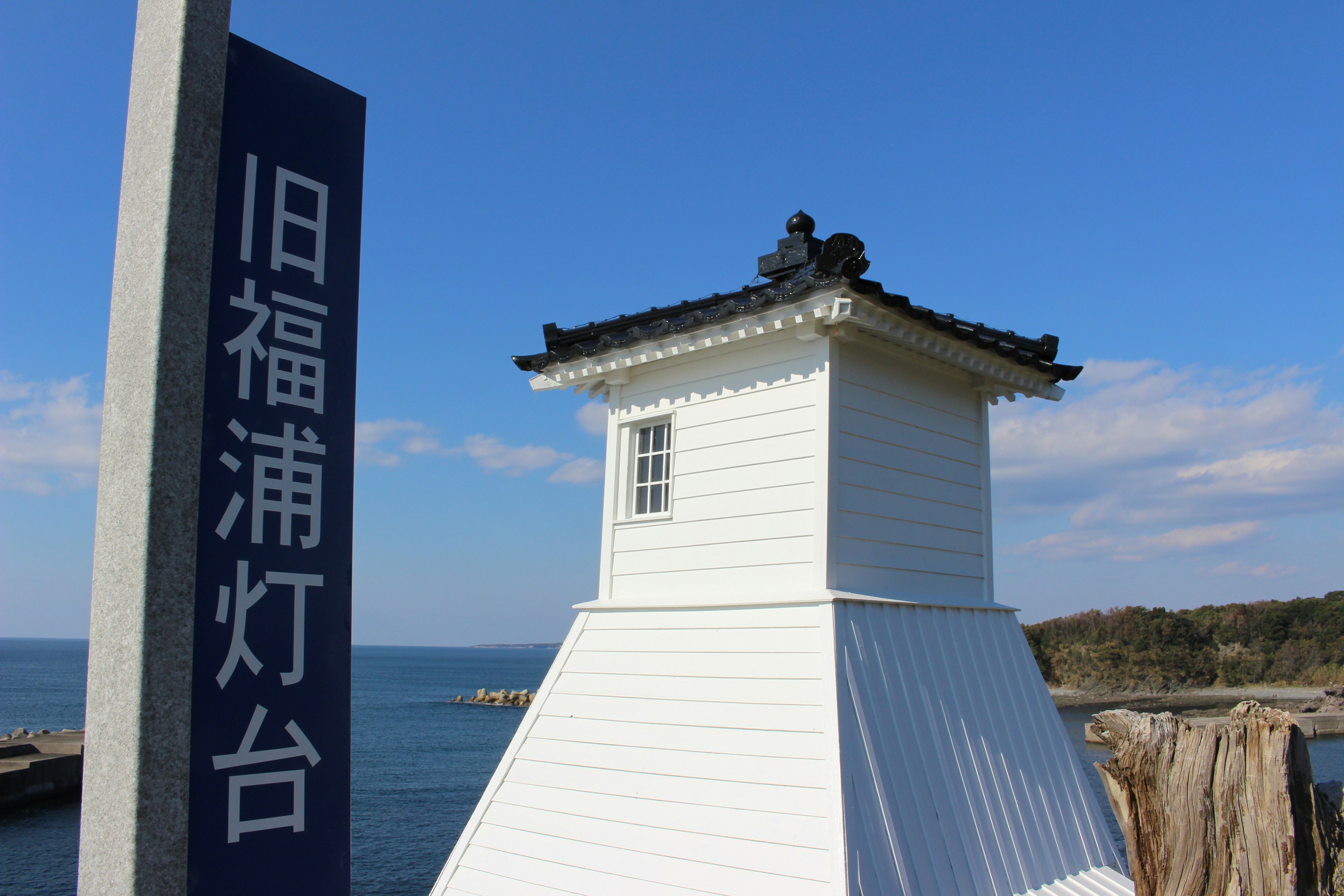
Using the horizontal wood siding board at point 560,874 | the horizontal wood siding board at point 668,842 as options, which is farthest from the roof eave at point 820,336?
the horizontal wood siding board at point 560,874

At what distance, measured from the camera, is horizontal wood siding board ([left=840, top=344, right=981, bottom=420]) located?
7.29 meters

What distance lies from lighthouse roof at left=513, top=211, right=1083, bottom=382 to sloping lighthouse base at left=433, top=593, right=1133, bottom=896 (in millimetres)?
2574

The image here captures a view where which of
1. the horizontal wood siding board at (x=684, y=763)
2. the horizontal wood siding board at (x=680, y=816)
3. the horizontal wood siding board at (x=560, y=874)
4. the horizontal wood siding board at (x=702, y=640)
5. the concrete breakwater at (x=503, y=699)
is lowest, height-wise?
the concrete breakwater at (x=503, y=699)

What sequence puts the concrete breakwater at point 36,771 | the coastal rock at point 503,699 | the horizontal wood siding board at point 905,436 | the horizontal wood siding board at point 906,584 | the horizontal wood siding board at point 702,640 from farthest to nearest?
the coastal rock at point 503,699
the concrete breakwater at point 36,771
the horizontal wood siding board at point 905,436
the horizontal wood siding board at point 906,584
the horizontal wood siding board at point 702,640

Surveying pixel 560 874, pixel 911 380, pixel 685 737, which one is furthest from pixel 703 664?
pixel 911 380

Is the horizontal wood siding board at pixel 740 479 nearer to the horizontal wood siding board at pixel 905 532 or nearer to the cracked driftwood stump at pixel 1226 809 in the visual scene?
the horizontal wood siding board at pixel 905 532

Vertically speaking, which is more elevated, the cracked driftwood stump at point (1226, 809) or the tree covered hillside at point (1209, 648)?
the cracked driftwood stump at point (1226, 809)

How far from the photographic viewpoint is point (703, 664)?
7047 mm

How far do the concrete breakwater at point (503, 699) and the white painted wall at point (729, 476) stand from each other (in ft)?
248

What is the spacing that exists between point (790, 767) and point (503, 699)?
266 ft

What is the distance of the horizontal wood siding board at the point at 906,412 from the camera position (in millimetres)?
7219

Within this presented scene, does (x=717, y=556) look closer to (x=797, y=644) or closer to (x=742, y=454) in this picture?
(x=742, y=454)

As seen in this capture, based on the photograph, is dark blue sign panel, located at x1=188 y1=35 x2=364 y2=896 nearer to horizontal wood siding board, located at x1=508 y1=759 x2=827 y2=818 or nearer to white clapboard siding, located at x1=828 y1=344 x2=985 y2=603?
horizontal wood siding board, located at x1=508 y1=759 x2=827 y2=818

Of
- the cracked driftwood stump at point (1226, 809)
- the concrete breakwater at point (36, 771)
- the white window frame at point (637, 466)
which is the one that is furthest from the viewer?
the concrete breakwater at point (36, 771)
